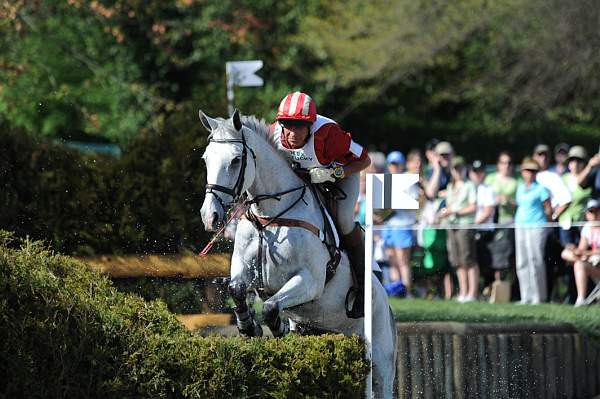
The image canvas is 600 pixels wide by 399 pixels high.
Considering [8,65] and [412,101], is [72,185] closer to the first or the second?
[8,65]

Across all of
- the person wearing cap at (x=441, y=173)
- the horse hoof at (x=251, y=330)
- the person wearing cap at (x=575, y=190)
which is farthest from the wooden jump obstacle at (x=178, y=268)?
the person wearing cap at (x=441, y=173)

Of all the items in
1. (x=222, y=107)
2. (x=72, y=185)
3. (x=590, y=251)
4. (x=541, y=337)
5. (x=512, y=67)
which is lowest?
(x=541, y=337)

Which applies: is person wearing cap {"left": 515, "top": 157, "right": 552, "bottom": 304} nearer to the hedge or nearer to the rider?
the hedge

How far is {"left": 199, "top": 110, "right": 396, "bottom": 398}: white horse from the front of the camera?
22.2 ft

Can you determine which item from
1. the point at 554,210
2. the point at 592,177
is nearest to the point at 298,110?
the point at 554,210

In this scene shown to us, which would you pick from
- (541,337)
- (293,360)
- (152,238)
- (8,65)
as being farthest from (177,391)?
(8,65)

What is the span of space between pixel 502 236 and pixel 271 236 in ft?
17.7

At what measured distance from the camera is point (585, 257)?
1107 centimetres

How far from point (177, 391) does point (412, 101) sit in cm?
2486

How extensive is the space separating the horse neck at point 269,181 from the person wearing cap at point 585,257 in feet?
15.5

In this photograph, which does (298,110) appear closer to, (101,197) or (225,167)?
(225,167)

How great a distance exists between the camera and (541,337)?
10.1 metres

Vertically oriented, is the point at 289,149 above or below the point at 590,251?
above

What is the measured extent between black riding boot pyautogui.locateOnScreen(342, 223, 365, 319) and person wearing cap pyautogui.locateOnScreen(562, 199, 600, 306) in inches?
157
